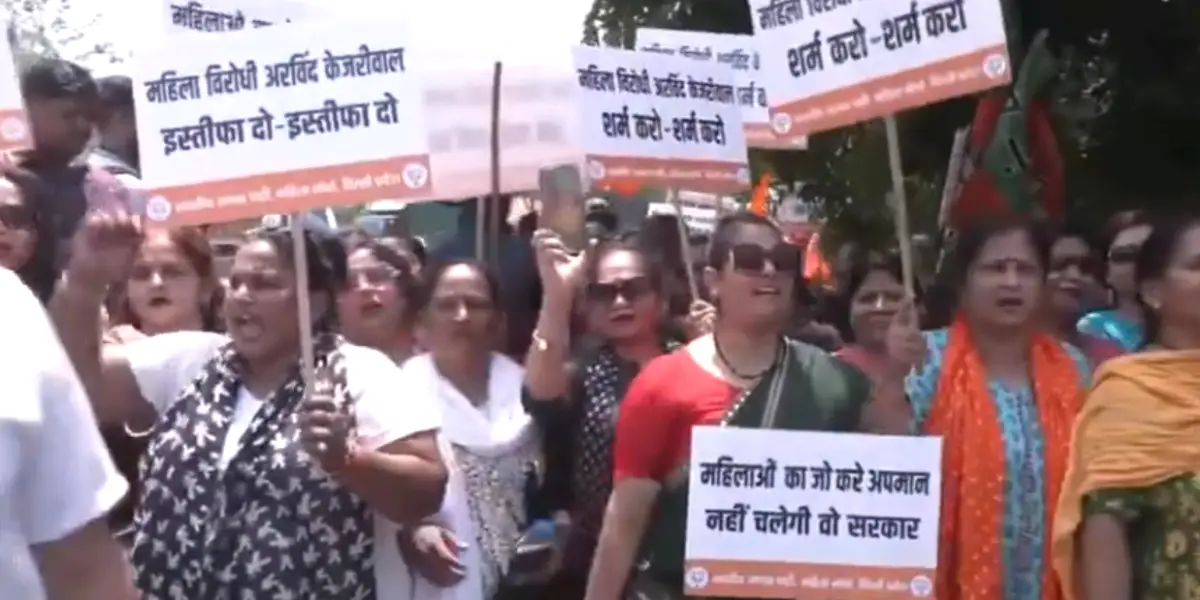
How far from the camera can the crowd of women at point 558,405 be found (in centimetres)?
410

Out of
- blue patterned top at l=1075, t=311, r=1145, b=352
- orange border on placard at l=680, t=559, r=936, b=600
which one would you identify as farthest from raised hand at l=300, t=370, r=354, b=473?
blue patterned top at l=1075, t=311, r=1145, b=352

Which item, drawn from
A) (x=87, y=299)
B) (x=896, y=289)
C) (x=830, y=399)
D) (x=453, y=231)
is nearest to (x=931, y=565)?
(x=830, y=399)

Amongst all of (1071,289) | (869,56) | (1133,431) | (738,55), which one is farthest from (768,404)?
(738,55)

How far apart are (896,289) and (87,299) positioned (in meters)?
2.28

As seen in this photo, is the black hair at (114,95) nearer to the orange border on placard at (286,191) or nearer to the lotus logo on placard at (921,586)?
the orange border on placard at (286,191)

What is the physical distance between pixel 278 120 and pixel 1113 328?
2.54 meters

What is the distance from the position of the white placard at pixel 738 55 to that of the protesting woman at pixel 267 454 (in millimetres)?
2610

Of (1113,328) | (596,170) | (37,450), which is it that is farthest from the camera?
(596,170)

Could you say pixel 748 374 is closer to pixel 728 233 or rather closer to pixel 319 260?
pixel 728 233

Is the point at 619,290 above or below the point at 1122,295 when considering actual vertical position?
above

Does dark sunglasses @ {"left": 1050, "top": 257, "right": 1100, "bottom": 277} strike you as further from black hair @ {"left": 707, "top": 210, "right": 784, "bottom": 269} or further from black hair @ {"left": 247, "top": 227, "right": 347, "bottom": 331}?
black hair @ {"left": 247, "top": 227, "right": 347, "bottom": 331}

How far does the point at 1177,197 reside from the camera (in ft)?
32.2

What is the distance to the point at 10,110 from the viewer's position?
495 cm

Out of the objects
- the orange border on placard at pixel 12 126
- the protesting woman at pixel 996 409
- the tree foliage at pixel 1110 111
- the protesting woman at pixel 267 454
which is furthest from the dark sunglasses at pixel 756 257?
the tree foliage at pixel 1110 111
